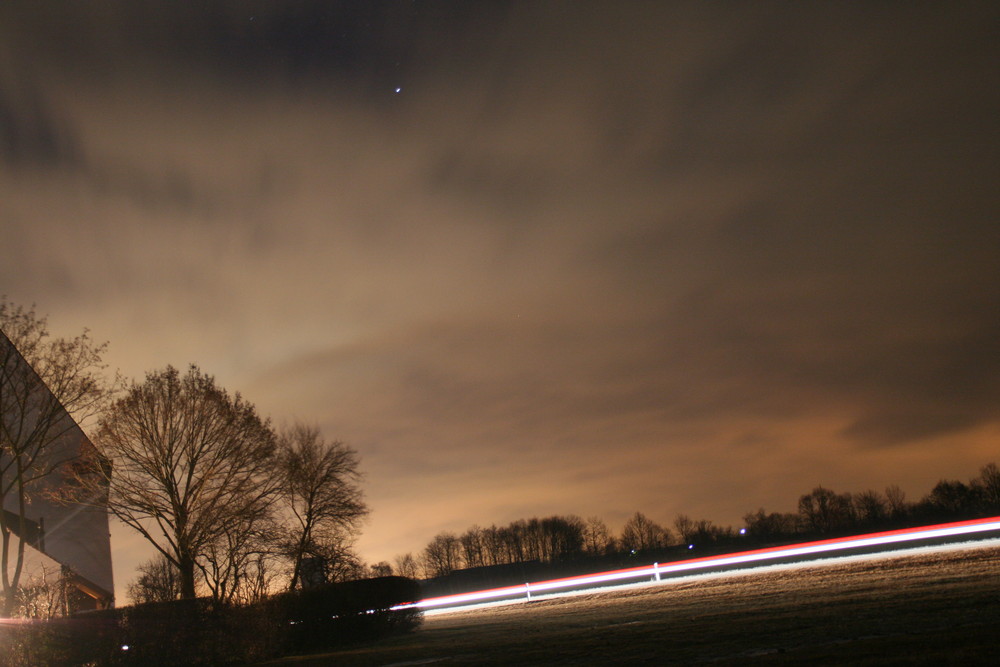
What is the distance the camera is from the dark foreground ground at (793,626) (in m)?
8.48

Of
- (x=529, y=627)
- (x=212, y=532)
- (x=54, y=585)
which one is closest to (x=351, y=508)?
(x=212, y=532)

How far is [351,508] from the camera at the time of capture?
43.1m

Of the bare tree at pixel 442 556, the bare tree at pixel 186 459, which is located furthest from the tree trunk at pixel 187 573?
the bare tree at pixel 442 556

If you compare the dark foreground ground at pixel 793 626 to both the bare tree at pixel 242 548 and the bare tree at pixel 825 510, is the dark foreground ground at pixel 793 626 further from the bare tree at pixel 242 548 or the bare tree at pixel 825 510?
the bare tree at pixel 825 510

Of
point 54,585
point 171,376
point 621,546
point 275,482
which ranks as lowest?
point 621,546

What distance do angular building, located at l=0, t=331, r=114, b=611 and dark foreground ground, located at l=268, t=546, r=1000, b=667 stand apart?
13011 millimetres

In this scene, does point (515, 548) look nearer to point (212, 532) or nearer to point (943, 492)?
point (943, 492)

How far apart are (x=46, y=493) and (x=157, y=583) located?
1296 inches

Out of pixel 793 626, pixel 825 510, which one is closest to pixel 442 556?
pixel 825 510

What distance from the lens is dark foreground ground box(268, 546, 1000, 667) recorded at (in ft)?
27.8

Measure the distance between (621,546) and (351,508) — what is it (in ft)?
432

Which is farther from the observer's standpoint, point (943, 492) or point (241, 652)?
point (943, 492)

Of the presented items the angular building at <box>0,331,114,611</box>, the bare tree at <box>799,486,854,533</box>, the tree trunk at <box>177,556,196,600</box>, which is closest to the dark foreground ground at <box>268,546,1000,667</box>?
the tree trunk at <box>177,556,196,600</box>

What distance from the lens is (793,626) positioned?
1162 centimetres
